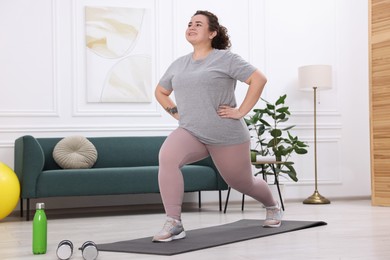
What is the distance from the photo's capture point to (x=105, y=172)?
5.18 meters

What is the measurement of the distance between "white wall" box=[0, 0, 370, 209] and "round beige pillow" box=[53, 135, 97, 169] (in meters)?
0.40

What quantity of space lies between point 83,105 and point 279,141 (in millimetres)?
1916

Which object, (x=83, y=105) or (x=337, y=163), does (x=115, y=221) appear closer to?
(x=83, y=105)

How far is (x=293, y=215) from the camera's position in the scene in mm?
4977

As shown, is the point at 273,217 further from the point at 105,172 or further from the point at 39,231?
the point at 105,172

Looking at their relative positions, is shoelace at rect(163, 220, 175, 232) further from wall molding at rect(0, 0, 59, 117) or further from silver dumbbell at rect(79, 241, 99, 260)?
wall molding at rect(0, 0, 59, 117)

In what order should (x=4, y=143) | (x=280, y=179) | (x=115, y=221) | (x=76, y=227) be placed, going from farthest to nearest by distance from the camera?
1. (x=280, y=179)
2. (x=4, y=143)
3. (x=115, y=221)
4. (x=76, y=227)

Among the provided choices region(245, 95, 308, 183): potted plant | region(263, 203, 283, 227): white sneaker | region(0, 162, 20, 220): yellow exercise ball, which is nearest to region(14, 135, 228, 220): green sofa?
region(0, 162, 20, 220): yellow exercise ball

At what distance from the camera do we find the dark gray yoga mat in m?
3.01

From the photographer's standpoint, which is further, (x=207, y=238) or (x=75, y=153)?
(x=75, y=153)

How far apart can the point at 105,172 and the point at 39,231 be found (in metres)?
2.26

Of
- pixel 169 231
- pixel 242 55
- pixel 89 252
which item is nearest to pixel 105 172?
pixel 169 231

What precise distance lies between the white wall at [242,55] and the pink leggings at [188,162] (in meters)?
2.70

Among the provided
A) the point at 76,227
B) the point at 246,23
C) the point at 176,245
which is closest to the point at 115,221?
the point at 76,227
